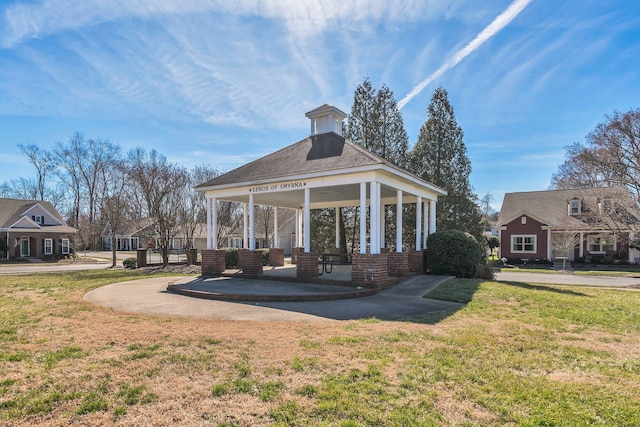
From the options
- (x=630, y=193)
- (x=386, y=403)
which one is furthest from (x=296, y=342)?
(x=630, y=193)

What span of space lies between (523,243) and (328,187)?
962 inches

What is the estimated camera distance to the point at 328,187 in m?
12.9

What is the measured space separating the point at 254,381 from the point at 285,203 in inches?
563

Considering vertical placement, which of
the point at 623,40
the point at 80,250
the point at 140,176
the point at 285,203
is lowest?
the point at 80,250

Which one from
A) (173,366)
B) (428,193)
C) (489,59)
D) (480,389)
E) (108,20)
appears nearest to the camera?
(480,389)

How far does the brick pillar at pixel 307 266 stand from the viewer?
438 inches

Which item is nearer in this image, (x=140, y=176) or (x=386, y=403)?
(x=386, y=403)

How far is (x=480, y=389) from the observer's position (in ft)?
11.8

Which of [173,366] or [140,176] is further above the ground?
[140,176]

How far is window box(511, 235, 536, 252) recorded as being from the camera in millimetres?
29709

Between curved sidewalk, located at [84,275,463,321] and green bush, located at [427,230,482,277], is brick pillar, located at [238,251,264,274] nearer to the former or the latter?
curved sidewalk, located at [84,275,463,321]

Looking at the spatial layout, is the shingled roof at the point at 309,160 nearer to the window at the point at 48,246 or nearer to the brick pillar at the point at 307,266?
the brick pillar at the point at 307,266

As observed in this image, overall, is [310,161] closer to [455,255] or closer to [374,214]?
[374,214]

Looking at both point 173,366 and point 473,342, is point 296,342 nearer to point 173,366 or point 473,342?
point 173,366
